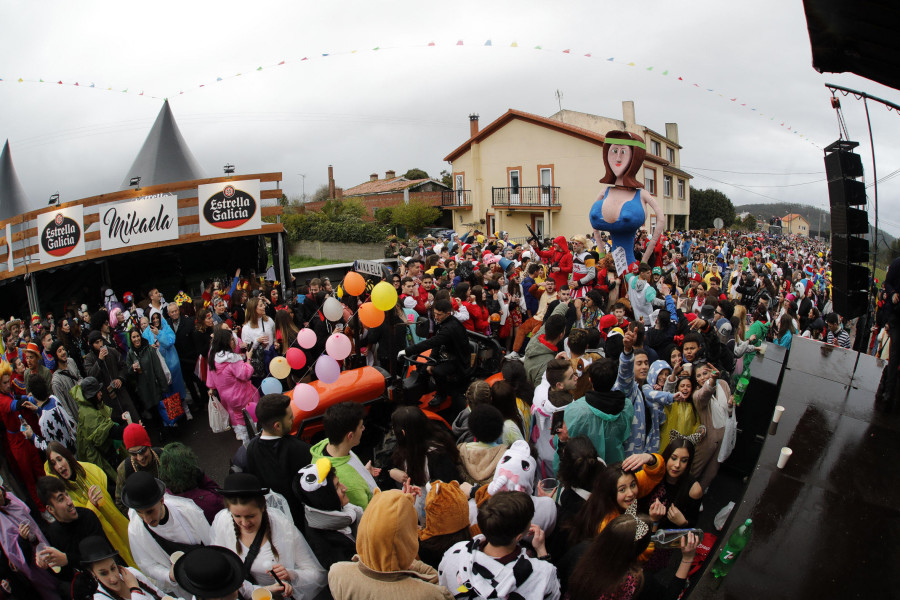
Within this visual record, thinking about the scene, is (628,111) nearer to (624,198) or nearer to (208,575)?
(624,198)

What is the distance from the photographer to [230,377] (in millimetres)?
6059

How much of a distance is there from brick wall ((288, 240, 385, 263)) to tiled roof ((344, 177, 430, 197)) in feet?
38.7

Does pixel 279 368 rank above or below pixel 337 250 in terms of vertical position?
below

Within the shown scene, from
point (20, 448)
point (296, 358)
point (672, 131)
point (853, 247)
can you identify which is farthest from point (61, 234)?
point (672, 131)

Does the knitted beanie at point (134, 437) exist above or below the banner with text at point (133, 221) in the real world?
below

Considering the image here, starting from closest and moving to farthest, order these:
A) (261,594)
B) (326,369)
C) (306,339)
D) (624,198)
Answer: (261,594)
(326,369)
(306,339)
(624,198)

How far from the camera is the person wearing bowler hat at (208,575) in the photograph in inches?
76.9

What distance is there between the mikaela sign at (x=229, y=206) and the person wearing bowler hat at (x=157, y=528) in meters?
9.22

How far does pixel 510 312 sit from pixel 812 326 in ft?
19.1

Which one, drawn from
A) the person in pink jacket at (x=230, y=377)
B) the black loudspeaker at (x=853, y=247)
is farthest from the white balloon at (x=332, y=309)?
the black loudspeaker at (x=853, y=247)

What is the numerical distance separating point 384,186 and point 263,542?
4466 centimetres

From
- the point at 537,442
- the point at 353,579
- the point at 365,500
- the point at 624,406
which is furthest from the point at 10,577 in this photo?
the point at 624,406

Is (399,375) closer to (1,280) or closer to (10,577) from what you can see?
(10,577)

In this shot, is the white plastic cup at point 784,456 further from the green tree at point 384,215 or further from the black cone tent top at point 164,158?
the green tree at point 384,215
